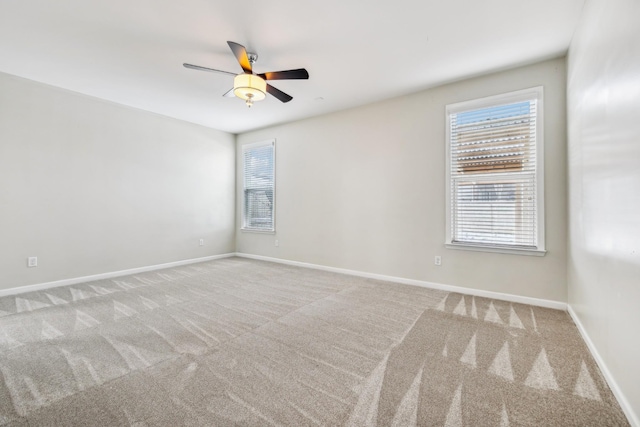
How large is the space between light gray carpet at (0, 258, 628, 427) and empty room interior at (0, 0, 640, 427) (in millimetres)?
18

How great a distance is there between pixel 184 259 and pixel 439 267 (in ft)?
15.0

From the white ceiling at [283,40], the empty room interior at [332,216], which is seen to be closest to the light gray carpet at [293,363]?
the empty room interior at [332,216]

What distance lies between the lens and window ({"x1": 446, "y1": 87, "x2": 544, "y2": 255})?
3082 mm

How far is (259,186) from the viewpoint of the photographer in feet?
19.2

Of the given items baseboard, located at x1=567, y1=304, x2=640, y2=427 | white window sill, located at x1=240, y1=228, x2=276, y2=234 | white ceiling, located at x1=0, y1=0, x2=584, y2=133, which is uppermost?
white ceiling, located at x1=0, y1=0, x2=584, y2=133

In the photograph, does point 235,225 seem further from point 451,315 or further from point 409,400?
point 409,400

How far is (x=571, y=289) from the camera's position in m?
2.74

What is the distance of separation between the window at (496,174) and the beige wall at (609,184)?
57 cm

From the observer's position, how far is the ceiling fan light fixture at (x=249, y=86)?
2.71m

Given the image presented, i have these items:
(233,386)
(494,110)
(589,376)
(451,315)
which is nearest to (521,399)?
(589,376)

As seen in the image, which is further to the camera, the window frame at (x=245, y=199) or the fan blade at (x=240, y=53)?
the window frame at (x=245, y=199)

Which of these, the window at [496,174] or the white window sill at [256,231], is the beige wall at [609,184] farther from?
the white window sill at [256,231]

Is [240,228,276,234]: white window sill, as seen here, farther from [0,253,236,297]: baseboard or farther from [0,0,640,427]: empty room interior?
[0,253,236,297]: baseboard

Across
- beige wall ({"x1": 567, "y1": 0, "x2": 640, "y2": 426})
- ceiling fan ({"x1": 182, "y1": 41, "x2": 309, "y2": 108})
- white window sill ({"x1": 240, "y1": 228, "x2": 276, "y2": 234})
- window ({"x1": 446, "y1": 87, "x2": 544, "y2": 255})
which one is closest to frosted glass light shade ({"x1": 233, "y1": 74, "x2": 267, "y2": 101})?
ceiling fan ({"x1": 182, "y1": 41, "x2": 309, "y2": 108})
